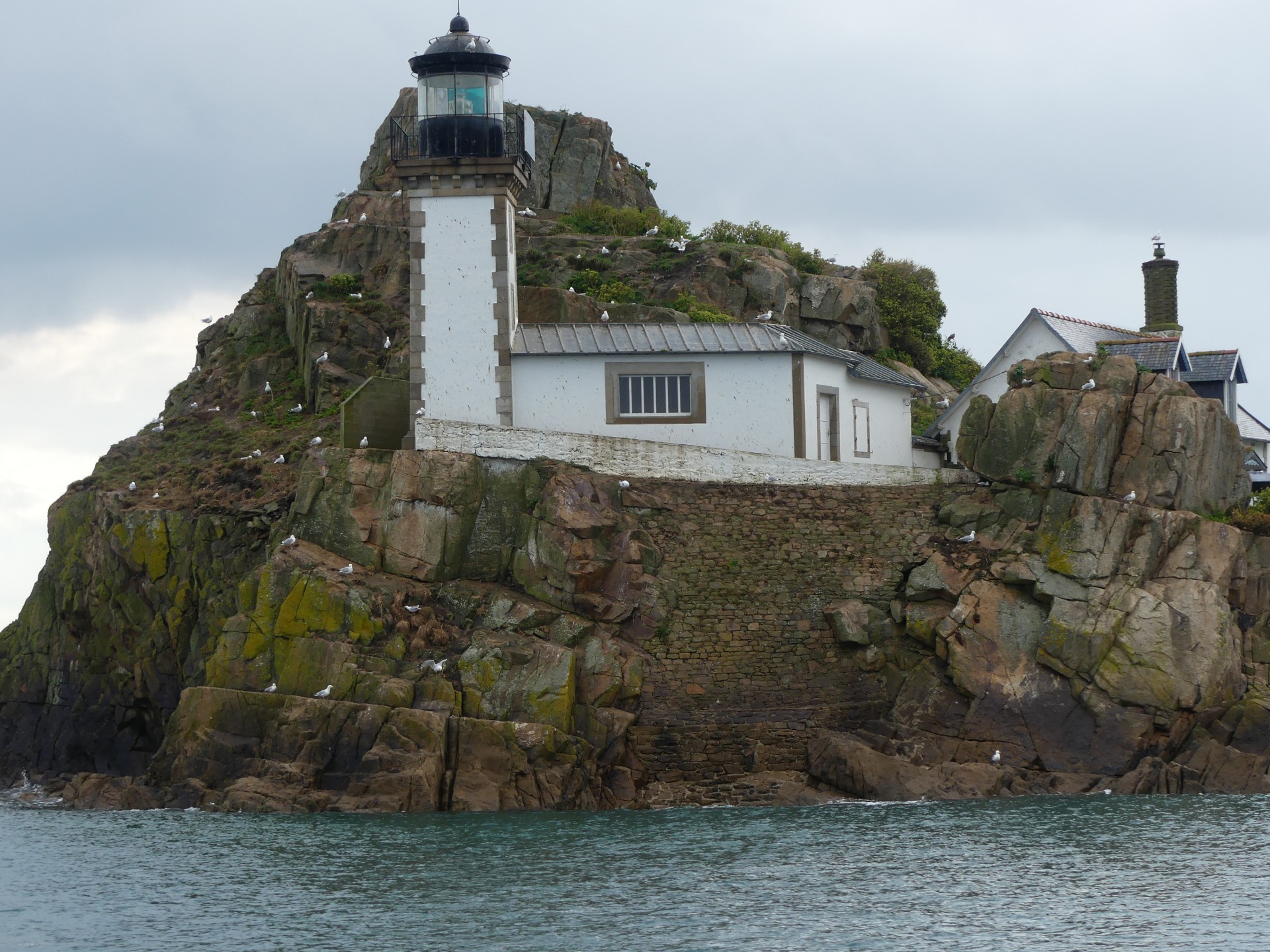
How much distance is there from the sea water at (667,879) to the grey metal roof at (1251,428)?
16.1 meters

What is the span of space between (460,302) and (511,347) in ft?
5.40

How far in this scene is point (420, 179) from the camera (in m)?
42.4

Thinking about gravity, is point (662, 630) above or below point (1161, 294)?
below

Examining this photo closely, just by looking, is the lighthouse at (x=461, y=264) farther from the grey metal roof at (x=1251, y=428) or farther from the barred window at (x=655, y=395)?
the grey metal roof at (x=1251, y=428)

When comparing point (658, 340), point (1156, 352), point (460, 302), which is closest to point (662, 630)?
point (658, 340)

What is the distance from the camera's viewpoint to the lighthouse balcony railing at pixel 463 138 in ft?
140

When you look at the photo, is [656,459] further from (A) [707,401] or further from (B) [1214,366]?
(B) [1214,366]

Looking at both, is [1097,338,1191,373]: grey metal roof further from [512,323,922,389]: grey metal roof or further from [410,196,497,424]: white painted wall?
[410,196,497,424]: white painted wall

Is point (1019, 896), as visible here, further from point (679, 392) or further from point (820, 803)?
point (679, 392)

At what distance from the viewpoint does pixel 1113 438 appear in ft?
133

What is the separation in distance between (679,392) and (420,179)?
817cm

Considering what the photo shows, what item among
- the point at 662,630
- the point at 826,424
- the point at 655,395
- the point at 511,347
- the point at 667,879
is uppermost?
the point at 511,347

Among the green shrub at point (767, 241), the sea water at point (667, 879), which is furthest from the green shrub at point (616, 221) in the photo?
the sea water at point (667, 879)

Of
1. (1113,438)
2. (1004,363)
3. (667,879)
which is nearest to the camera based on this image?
(667,879)
